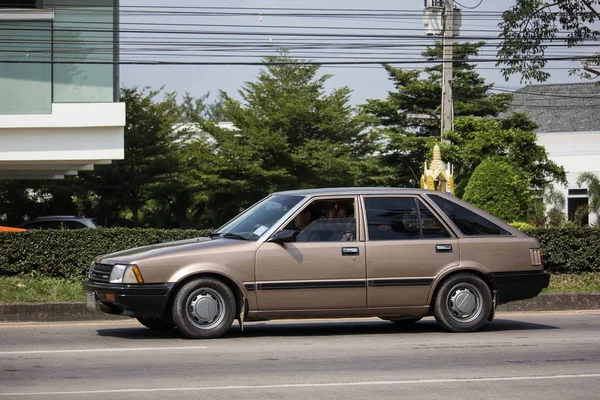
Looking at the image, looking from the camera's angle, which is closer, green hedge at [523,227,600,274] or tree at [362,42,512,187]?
green hedge at [523,227,600,274]

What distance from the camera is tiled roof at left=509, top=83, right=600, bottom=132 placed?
178 feet

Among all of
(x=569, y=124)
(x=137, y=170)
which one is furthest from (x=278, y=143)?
(x=569, y=124)

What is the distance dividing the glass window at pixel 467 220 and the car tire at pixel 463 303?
554mm

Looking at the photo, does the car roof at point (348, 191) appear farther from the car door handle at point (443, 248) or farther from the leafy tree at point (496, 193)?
the leafy tree at point (496, 193)

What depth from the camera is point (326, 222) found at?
34.3 feet

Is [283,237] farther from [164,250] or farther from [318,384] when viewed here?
[318,384]

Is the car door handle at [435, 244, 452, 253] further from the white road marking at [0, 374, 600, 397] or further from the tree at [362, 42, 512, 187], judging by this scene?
the tree at [362, 42, 512, 187]

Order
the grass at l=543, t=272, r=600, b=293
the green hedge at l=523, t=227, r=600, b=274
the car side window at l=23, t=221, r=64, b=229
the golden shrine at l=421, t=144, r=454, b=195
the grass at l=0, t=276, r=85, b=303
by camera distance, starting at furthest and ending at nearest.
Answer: the car side window at l=23, t=221, r=64, b=229 → the golden shrine at l=421, t=144, r=454, b=195 → the green hedge at l=523, t=227, r=600, b=274 → the grass at l=543, t=272, r=600, b=293 → the grass at l=0, t=276, r=85, b=303

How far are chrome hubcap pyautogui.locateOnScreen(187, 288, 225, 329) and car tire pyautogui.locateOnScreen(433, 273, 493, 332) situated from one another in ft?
8.10

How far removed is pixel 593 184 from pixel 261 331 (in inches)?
1630

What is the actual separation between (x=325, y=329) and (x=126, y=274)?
9.09 ft

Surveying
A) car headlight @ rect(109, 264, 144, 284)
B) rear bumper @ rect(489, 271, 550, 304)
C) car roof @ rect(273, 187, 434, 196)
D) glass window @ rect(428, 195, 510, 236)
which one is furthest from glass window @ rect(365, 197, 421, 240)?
car headlight @ rect(109, 264, 144, 284)

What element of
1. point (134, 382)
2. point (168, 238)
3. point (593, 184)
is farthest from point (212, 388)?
point (593, 184)

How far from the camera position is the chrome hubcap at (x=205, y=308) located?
32.4 ft
